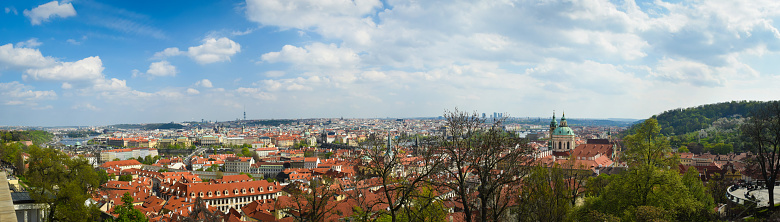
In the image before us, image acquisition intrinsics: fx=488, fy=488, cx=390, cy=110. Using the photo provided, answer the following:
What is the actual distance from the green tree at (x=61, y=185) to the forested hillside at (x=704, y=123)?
266ft

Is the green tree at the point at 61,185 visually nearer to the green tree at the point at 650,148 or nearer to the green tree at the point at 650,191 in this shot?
the green tree at the point at 650,191

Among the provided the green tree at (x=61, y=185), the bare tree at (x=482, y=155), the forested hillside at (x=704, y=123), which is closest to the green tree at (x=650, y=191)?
the bare tree at (x=482, y=155)

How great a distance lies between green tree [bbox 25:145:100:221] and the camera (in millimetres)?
20031

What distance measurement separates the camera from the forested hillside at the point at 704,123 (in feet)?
277

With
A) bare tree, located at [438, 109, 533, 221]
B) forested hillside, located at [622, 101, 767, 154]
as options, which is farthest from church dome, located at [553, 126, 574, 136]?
bare tree, located at [438, 109, 533, 221]

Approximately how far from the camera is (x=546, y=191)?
50.9ft

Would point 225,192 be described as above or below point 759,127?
below

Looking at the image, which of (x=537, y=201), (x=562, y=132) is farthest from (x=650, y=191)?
(x=562, y=132)

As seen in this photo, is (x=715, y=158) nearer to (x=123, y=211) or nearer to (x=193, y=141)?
(x=123, y=211)

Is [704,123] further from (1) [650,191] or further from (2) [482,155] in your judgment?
(2) [482,155]

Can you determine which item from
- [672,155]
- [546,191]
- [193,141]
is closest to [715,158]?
[672,155]

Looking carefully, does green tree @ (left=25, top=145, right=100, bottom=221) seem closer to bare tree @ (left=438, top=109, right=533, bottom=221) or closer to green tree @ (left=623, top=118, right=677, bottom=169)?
bare tree @ (left=438, top=109, right=533, bottom=221)

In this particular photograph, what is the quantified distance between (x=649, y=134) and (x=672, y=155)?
280 cm

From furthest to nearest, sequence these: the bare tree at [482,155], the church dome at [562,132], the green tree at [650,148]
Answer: the church dome at [562,132] < the green tree at [650,148] < the bare tree at [482,155]
